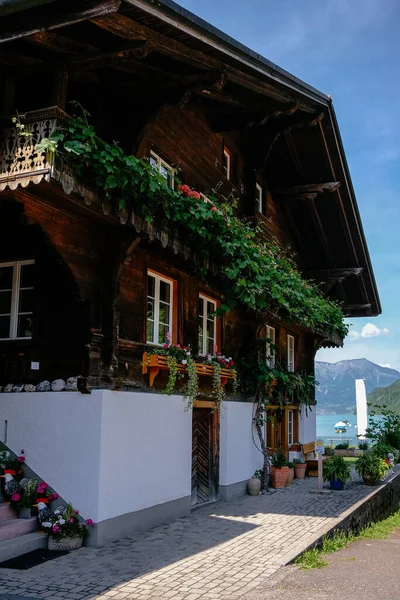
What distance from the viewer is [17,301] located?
1020 centimetres

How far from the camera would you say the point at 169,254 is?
1159cm

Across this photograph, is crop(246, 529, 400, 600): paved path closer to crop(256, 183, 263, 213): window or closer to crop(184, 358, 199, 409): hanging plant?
crop(184, 358, 199, 409): hanging plant

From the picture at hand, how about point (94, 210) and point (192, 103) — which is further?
point (192, 103)

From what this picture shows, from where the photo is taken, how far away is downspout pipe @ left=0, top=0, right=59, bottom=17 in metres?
6.99

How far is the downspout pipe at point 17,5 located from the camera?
22.9 feet

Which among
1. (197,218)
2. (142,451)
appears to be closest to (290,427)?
(142,451)

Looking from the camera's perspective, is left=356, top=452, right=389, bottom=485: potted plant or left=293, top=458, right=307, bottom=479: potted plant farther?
left=293, top=458, right=307, bottom=479: potted plant

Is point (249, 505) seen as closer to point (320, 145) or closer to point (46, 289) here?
point (46, 289)

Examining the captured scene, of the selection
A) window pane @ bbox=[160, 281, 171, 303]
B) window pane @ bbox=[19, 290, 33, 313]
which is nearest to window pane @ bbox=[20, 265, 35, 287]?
window pane @ bbox=[19, 290, 33, 313]

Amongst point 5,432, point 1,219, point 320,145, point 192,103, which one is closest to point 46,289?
point 1,219

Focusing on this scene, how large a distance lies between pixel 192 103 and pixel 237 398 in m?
6.81

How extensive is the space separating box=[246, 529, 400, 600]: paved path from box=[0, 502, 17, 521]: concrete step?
3864 millimetres

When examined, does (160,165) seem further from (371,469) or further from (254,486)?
(371,469)

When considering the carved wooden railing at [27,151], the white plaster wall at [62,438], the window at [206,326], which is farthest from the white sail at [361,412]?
the carved wooden railing at [27,151]
